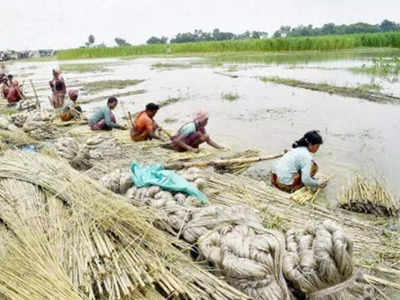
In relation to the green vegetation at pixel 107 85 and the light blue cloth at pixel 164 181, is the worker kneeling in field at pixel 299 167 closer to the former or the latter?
the light blue cloth at pixel 164 181

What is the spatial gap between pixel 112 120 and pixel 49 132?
4.51 ft

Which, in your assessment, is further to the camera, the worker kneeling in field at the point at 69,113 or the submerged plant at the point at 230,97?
the submerged plant at the point at 230,97

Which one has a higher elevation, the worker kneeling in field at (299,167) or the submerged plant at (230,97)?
the worker kneeling in field at (299,167)

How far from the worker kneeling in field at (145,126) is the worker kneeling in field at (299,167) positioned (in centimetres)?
260

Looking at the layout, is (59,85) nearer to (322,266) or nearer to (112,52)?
(322,266)

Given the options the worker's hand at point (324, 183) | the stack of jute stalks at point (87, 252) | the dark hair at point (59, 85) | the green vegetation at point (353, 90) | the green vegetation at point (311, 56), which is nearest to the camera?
the stack of jute stalks at point (87, 252)

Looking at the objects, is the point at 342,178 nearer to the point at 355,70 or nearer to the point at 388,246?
the point at 388,246

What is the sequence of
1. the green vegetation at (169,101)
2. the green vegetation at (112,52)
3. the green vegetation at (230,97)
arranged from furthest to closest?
the green vegetation at (112,52)
the green vegetation at (230,97)
the green vegetation at (169,101)

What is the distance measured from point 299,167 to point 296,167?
36 millimetres

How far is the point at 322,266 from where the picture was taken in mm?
2279

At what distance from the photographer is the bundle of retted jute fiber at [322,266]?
7.50 feet

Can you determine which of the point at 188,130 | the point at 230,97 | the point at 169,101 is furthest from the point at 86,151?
the point at 230,97

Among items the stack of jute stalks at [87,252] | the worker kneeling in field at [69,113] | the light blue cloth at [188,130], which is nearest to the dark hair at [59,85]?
the worker kneeling in field at [69,113]

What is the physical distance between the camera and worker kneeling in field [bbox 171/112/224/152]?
18.7ft
